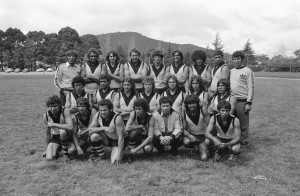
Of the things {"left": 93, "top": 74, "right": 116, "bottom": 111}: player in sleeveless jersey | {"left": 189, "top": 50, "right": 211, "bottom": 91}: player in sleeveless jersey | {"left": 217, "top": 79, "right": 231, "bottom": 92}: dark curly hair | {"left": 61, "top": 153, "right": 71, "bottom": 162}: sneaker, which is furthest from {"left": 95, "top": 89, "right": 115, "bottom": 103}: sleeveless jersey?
{"left": 217, "top": 79, "right": 231, "bottom": 92}: dark curly hair

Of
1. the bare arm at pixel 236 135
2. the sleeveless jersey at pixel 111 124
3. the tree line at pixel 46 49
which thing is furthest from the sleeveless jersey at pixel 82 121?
the tree line at pixel 46 49

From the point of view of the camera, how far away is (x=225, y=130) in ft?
16.8

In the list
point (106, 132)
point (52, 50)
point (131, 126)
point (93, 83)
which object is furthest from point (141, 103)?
point (52, 50)

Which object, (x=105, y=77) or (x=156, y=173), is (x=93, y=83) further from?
(x=156, y=173)

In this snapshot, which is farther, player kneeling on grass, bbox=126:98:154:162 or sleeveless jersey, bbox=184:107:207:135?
sleeveless jersey, bbox=184:107:207:135

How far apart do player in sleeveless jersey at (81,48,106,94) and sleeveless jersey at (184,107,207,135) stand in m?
1.97

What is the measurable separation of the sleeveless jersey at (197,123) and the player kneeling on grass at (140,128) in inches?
29.5

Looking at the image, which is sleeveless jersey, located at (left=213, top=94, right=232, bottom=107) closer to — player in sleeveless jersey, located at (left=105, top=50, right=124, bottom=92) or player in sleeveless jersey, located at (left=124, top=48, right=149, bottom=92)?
player in sleeveless jersey, located at (left=124, top=48, right=149, bottom=92)

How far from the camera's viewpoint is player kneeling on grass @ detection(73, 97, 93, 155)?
17.0 ft

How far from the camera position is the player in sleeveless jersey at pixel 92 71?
588cm

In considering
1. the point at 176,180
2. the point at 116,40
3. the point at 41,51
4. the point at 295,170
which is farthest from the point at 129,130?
the point at 116,40

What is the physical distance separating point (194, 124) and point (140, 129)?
103 cm

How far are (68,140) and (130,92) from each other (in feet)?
4.74

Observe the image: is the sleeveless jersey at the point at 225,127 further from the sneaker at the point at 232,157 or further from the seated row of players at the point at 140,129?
the sneaker at the point at 232,157
